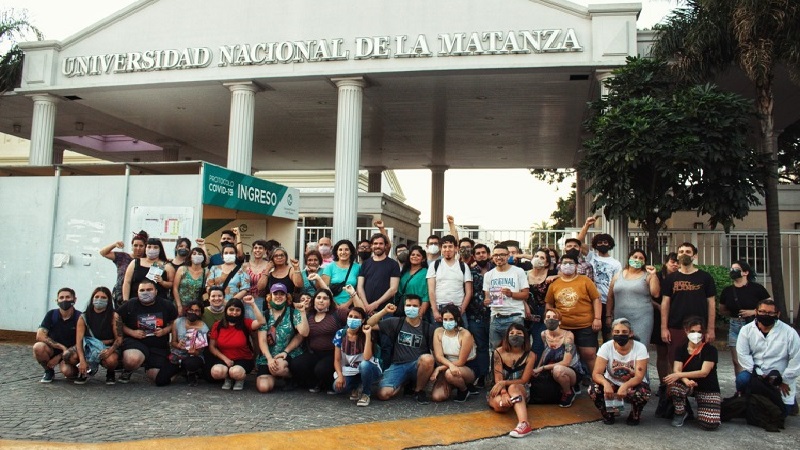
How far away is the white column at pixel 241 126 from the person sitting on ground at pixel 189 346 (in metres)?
7.91

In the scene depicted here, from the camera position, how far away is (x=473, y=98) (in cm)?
1716

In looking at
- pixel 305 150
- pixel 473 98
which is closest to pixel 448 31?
pixel 473 98

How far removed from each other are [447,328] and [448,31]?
8.89m

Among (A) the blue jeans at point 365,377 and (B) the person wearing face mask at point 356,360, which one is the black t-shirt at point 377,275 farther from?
(A) the blue jeans at point 365,377

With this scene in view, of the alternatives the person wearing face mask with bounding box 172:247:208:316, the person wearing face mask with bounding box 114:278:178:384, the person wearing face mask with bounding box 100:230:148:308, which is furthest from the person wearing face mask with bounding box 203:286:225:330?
the person wearing face mask with bounding box 100:230:148:308

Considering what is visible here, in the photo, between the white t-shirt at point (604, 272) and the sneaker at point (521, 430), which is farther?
the white t-shirt at point (604, 272)

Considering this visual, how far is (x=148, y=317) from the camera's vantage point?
7.91m

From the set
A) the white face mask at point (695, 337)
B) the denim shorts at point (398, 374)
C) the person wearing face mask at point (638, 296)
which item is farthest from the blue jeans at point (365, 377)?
the white face mask at point (695, 337)

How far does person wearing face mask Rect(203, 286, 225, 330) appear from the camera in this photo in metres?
7.96

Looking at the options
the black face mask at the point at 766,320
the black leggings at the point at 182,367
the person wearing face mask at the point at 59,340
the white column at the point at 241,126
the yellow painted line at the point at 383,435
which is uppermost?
the white column at the point at 241,126

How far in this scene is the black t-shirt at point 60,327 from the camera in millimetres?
7629

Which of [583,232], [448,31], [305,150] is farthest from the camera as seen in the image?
[305,150]

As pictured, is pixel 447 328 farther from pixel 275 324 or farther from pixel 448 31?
pixel 448 31

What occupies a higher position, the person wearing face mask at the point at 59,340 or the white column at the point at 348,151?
the white column at the point at 348,151
